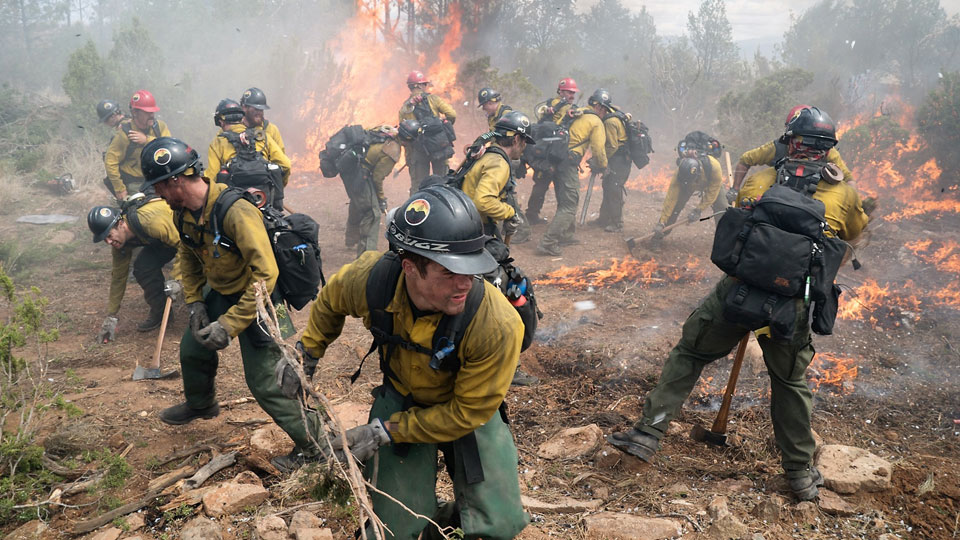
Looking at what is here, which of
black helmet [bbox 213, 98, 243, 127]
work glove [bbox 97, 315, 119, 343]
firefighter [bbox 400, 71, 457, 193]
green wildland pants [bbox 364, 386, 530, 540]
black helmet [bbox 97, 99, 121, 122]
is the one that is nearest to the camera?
green wildland pants [bbox 364, 386, 530, 540]

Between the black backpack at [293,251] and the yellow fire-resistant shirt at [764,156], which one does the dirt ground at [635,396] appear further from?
the yellow fire-resistant shirt at [764,156]

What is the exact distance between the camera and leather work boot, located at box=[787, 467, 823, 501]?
351 cm

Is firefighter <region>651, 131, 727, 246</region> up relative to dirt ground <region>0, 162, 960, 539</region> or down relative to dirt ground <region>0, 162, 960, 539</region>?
up

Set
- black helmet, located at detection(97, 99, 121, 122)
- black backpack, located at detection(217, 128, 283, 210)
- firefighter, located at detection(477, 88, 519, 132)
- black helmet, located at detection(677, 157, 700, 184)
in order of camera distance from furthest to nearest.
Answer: firefighter, located at detection(477, 88, 519, 132) < black helmet, located at detection(677, 157, 700, 184) < black helmet, located at detection(97, 99, 121, 122) < black backpack, located at detection(217, 128, 283, 210)

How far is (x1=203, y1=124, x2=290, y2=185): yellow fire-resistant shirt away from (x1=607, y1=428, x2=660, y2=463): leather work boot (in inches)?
204

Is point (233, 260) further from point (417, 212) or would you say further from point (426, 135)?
point (426, 135)

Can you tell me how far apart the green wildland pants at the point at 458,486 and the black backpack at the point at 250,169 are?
4.81 m

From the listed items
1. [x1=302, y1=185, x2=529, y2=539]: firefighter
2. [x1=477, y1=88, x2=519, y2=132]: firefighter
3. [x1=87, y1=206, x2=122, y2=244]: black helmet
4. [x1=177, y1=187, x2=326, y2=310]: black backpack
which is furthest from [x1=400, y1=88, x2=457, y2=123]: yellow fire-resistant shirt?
[x1=302, y1=185, x2=529, y2=539]: firefighter

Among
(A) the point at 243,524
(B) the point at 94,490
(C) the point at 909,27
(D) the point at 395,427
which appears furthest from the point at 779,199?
(C) the point at 909,27

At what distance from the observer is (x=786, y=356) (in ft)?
11.6

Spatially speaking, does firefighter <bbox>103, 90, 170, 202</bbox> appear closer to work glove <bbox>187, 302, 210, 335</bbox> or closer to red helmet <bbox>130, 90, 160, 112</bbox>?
red helmet <bbox>130, 90, 160, 112</bbox>

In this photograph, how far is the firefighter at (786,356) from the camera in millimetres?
3537

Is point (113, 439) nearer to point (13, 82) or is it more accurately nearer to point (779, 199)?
point (779, 199)

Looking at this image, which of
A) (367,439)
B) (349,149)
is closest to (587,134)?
(349,149)
